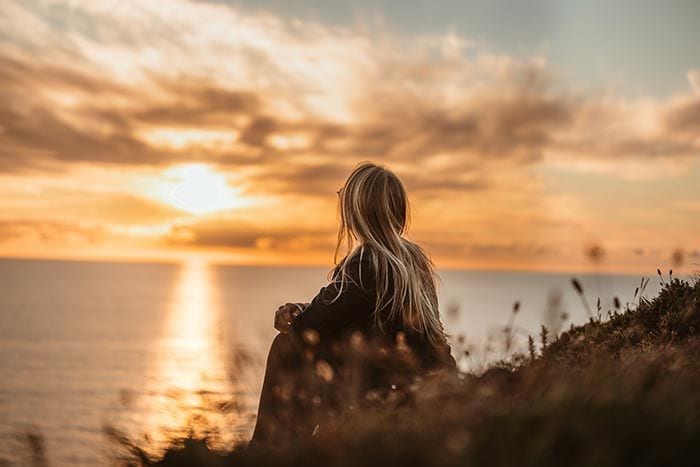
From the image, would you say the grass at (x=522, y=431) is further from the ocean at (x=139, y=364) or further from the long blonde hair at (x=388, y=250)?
the long blonde hair at (x=388, y=250)

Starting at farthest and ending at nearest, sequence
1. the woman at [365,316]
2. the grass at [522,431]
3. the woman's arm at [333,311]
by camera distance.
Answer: the woman's arm at [333,311] < the woman at [365,316] < the grass at [522,431]

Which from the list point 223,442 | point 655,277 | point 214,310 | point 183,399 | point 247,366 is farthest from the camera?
point 214,310

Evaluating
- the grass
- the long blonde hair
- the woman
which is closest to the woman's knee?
the woman

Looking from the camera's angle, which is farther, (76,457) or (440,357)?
(76,457)

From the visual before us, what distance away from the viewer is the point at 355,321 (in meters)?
5.12

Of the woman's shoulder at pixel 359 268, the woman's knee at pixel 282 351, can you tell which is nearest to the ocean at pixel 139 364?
the woman's knee at pixel 282 351

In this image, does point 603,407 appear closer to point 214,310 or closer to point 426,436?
point 426,436

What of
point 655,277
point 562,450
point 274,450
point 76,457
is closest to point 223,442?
point 274,450

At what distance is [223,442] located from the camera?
3.25 m

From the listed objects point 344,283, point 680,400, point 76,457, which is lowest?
point 76,457

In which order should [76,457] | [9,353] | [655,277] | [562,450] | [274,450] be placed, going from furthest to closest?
1. [9,353]
2. [76,457]
3. [655,277]
4. [274,450]
5. [562,450]

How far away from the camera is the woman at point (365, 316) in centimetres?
480

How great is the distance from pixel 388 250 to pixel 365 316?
1.73 feet

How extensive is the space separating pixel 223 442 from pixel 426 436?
3.55 feet
